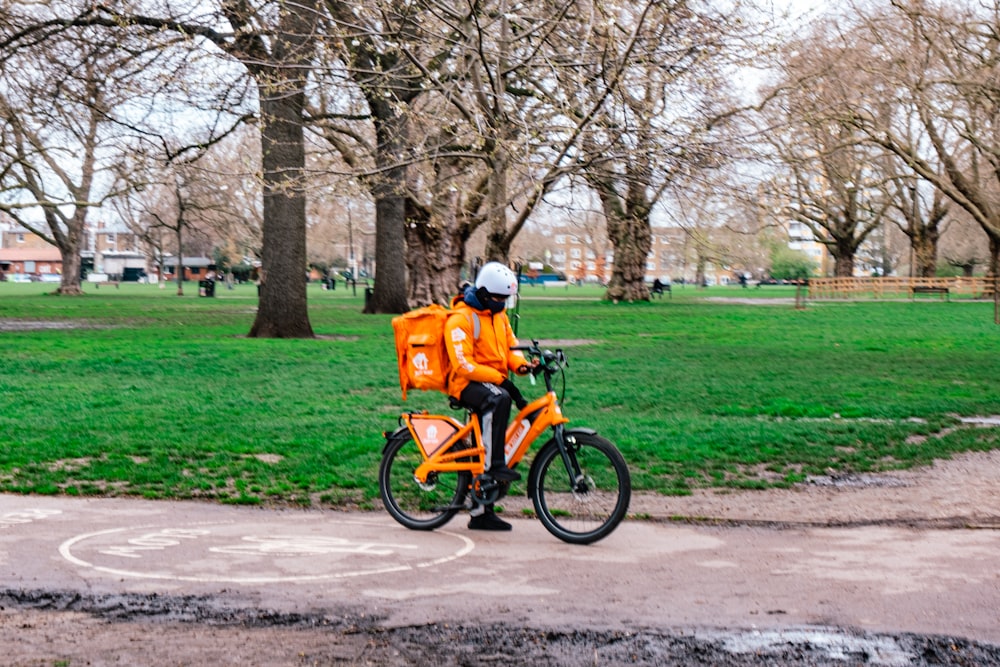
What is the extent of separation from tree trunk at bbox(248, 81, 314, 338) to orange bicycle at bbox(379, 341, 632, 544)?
15697 mm

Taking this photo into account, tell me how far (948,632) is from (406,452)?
3.89m

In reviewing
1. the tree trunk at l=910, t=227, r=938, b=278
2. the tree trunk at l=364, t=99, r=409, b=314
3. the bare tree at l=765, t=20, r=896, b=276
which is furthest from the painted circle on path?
the tree trunk at l=910, t=227, r=938, b=278

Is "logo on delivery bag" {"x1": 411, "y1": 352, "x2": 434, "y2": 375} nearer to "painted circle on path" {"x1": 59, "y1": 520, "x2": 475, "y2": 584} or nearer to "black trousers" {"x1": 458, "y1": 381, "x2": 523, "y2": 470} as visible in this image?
"black trousers" {"x1": 458, "y1": 381, "x2": 523, "y2": 470}

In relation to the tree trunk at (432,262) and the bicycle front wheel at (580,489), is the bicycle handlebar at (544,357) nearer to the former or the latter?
the bicycle front wheel at (580,489)

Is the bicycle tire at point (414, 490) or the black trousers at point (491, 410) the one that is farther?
the bicycle tire at point (414, 490)

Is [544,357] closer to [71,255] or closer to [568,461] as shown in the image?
[568,461]

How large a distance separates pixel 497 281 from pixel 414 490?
1.84 meters

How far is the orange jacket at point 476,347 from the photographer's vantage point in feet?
25.4

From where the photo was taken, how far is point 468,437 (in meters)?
8.20

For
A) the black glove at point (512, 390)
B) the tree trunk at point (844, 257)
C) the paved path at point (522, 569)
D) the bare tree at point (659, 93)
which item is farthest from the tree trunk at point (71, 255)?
the black glove at point (512, 390)

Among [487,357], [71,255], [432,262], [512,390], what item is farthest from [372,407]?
[71,255]

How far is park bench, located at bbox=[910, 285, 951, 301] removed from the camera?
63375mm

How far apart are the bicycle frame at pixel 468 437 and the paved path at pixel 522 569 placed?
1.38 feet

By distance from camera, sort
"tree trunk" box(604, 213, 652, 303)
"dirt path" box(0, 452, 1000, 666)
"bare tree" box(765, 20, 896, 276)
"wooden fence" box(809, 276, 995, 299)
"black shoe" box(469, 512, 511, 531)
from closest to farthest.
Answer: "dirt path" box(0, 452, 1000, 666)
"black shoe" box(469, 512, 511, 531)
"bare tree" box(765, 20, 896, 276)
"tree trunk" box(604, 213, 652, 303)
"wooden fence" box(809, 276, 995, 299)
